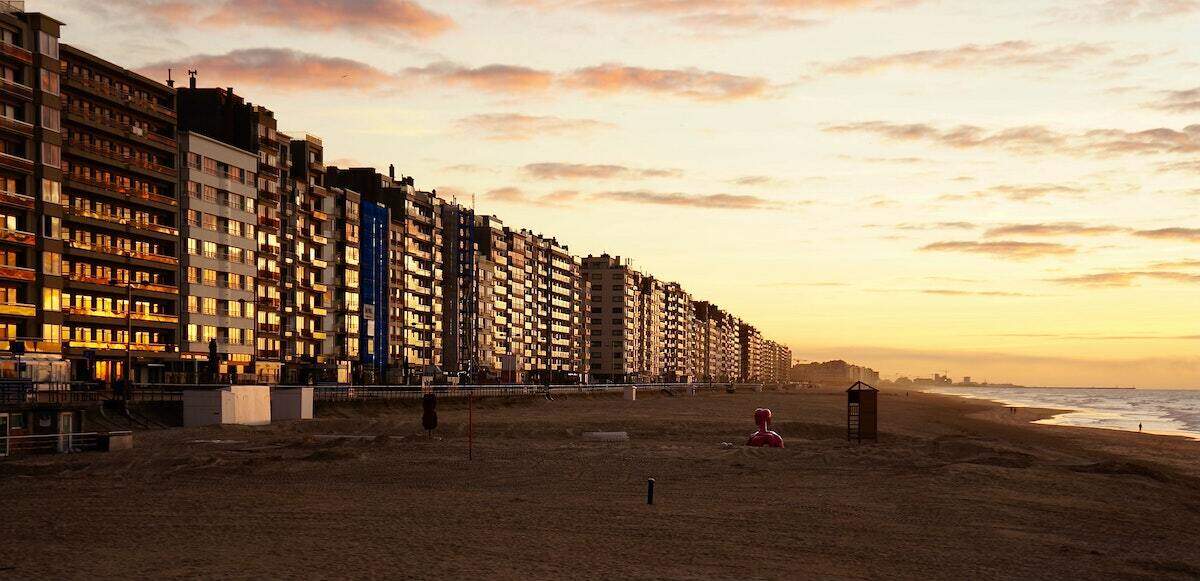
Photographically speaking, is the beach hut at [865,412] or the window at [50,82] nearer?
the beach hut at [865,412]

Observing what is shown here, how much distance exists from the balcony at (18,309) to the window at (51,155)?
11.5 metres

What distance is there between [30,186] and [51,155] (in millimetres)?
3262

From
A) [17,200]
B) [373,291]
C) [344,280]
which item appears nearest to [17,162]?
[17,200]

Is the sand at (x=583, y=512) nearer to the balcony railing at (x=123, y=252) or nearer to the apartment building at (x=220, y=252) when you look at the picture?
the balcony railing at (x=123, y=252)

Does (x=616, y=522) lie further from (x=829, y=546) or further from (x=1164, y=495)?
(x=1164, y=495)

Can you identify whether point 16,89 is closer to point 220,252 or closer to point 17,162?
point 17,162

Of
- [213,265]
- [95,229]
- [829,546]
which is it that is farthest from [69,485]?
[213,265]

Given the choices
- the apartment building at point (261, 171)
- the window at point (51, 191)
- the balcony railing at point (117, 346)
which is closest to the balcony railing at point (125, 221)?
the window at point (51, 191)

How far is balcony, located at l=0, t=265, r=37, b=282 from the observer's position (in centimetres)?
8294

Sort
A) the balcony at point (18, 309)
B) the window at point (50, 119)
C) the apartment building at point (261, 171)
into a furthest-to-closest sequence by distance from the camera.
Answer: the apartment building at point (261, 171) < the window at point (50, 119) < the balcony at point (18, 309)

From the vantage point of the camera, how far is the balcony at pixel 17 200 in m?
83.2

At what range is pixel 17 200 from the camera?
8456 cm

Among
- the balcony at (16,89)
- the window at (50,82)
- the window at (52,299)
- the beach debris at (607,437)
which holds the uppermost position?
the window at (50,82)

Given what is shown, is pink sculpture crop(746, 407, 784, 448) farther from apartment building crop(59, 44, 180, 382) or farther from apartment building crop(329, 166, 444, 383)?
apartment building crop(329, 166, 444, 383)
